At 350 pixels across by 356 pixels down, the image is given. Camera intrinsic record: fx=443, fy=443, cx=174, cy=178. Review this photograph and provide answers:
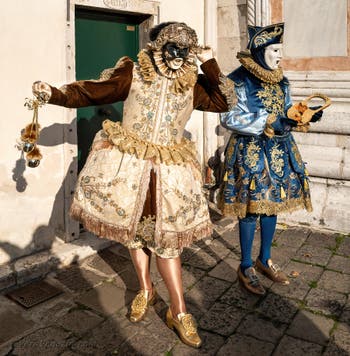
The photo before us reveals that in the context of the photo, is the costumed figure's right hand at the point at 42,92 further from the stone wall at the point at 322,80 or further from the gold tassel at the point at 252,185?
the stone wall at the point at 322,80

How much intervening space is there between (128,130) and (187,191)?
62 cm

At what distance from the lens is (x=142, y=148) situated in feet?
10.2

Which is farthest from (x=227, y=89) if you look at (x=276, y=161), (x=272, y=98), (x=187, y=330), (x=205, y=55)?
(x=187, y=330)

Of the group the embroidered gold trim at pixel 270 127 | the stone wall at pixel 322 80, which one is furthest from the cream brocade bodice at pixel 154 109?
the stone wall at pixel 322 80

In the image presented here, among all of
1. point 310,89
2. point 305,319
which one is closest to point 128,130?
point 305,319

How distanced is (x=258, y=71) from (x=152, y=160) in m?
1.39

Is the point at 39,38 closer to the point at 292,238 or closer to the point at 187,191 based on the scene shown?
the point at 187,191

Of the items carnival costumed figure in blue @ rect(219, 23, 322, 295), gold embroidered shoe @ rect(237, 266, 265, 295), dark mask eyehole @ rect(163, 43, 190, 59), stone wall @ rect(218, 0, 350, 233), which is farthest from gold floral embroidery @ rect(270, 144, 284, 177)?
stone wall @ rect(218, 0, 350, 233)

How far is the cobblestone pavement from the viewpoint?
3.22 m

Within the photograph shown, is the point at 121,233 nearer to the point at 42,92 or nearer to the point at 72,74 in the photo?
the point at 42,92

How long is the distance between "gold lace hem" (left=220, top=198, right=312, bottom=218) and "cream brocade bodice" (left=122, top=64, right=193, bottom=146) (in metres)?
1.08

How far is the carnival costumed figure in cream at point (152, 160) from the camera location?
10.0 feet

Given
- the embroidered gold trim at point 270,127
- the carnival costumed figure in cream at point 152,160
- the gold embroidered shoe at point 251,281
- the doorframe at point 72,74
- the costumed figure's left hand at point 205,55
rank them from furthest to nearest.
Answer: the doorframe at point 72,74, the gold embroidered shoe at point 251,281, the embroidered gold trim at point 270,127, the costumed figure's left hand at point 205,55, the carnival costumed figure in cream at point 152,160

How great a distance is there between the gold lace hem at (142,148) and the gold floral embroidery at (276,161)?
1003 millimetres
